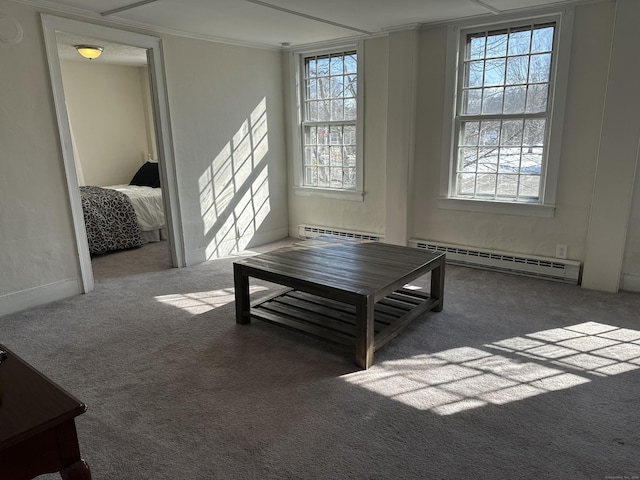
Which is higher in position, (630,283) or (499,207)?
(499,207)

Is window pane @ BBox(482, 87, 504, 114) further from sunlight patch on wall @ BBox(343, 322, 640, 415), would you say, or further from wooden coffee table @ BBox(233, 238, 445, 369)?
sunlight patch on wall @ BBox(343, 322, 640, 415)

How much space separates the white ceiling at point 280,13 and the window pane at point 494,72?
1.38 ft

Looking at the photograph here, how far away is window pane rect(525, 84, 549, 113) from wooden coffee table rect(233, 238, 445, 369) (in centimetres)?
178

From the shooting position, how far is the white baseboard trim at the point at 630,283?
3.71 meters

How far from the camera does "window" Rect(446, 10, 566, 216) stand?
153 inches

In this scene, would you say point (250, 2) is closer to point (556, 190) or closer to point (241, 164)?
point (241, 164)

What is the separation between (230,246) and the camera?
205 inches

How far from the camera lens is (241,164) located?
5.16 meters

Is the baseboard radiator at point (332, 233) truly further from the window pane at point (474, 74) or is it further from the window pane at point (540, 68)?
the window pane at point (540, 68)

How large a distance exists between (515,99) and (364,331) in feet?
9.20

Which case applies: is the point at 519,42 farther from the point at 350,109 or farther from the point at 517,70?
the point at 350,109

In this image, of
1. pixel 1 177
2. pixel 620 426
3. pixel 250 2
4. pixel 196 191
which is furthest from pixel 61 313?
pixel 620 426

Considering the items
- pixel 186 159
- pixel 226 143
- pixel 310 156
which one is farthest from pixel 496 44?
pixel 186 159

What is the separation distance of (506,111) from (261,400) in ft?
11.1
